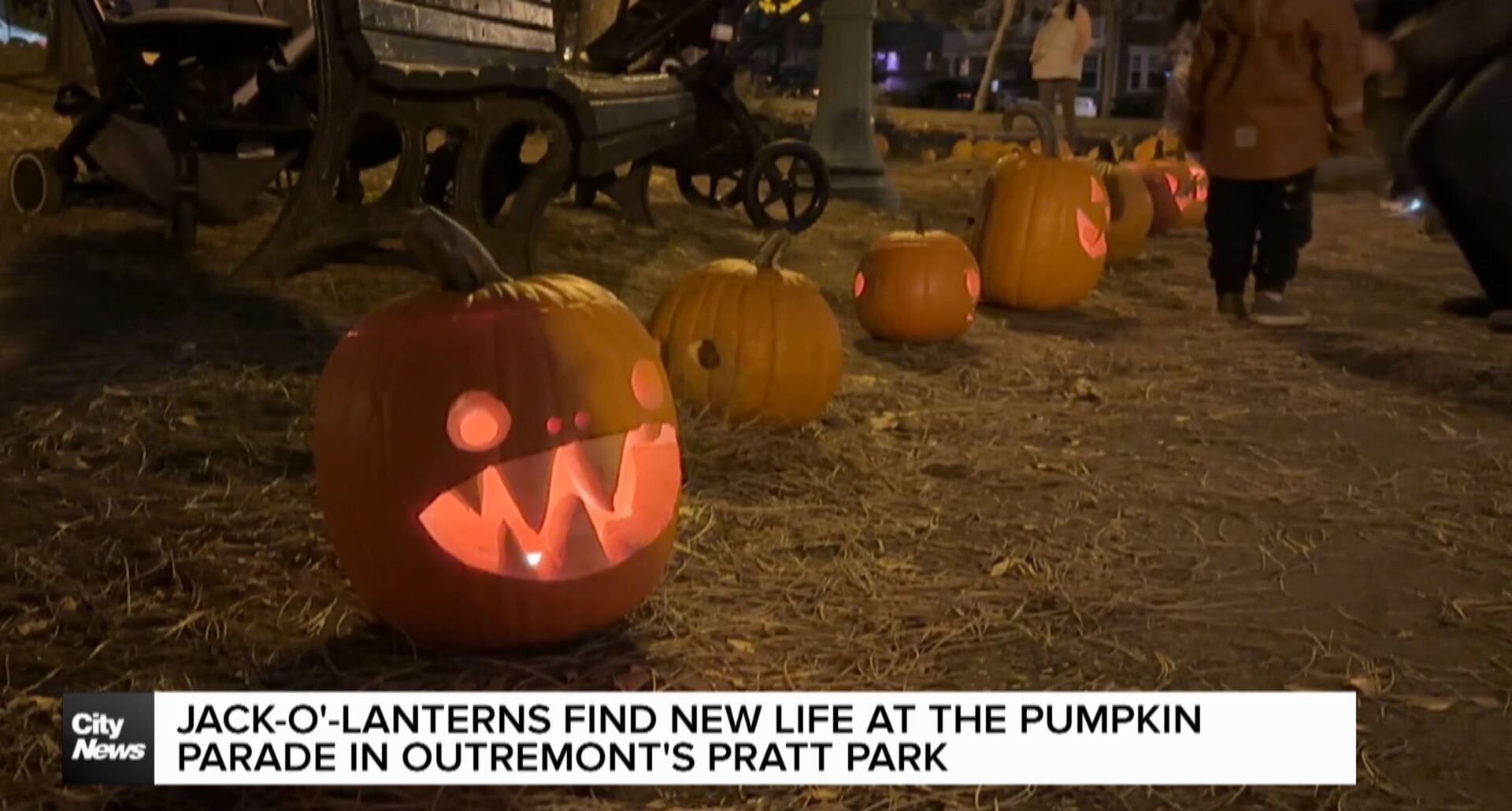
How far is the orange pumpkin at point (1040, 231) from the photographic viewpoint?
4523 millimetres

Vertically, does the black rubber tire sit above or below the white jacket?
below

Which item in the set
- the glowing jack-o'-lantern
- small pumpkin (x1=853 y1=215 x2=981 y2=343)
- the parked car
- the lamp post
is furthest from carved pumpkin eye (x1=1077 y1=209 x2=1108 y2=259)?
the parked car

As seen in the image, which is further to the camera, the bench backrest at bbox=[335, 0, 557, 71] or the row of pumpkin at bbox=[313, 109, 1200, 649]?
the bench backrest at bbox=[335, 0, 557, 71]

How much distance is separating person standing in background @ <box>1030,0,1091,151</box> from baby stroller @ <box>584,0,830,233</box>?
563cm

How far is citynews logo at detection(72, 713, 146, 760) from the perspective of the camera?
144cm

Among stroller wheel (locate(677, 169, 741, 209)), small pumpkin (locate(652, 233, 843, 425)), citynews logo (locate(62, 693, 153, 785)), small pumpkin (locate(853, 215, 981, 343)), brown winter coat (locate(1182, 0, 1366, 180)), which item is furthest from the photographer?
stroller wheel (locate(677, 169, 741, 209))

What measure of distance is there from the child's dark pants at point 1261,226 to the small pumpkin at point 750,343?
6.99 ft

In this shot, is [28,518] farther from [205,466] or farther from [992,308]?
[992,308]

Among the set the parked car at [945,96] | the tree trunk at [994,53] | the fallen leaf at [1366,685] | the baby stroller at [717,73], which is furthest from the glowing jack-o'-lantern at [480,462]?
the parked car at [945,96]

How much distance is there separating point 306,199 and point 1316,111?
3178 mm

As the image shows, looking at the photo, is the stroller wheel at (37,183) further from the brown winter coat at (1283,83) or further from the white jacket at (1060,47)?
the white jacket at (1060,47)

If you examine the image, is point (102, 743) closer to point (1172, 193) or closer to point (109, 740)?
point (109, 740)

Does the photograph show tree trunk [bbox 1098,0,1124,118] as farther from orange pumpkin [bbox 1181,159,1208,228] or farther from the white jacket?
orange pumpkin [bbox 1181,159,1208,228]

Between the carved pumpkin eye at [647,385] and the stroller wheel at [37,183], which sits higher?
the stroller wheel at [37,183]
